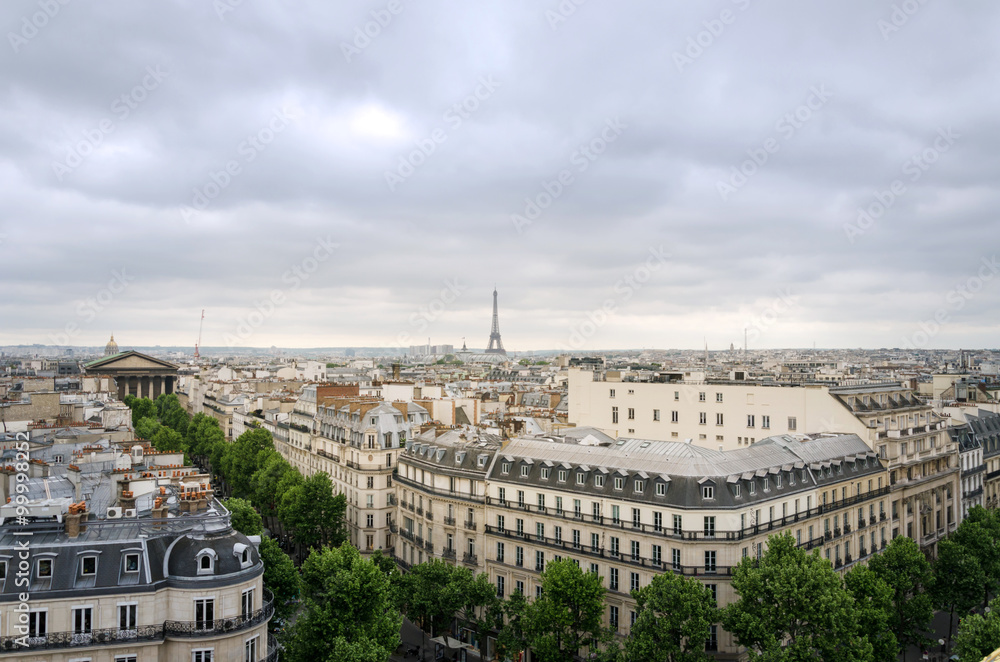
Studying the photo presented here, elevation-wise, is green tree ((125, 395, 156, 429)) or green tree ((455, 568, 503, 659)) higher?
green tree ((125, 395, 156, 429))

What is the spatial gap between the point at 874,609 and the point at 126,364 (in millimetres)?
185465

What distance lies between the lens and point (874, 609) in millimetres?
40000

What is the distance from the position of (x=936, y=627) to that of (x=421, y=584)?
39933 mm

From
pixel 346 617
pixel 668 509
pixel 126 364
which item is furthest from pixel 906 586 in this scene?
pixel 126 364

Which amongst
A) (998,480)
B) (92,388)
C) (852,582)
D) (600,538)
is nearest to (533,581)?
(600,538)

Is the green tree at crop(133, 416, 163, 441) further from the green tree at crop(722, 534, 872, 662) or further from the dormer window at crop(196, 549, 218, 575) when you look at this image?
the green tree at crop(722, 534, 872, 662)

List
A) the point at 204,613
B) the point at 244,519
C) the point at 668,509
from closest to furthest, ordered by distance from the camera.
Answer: the point at 204,613
the point at 668,509
the point at 244,519

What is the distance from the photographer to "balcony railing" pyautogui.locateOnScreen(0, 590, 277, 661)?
2947cm

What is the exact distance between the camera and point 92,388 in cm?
14425

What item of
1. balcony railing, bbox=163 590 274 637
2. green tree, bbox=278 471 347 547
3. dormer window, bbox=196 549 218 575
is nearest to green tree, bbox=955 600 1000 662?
balcony railing, bbox=163 590 274 637

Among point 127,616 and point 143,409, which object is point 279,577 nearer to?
point 127,616

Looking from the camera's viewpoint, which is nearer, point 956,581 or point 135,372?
point 956,581

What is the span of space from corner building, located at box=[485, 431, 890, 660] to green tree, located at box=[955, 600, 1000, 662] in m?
9.62

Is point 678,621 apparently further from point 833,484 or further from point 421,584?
point 833,484
